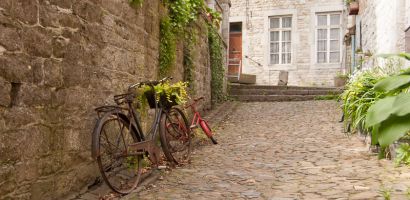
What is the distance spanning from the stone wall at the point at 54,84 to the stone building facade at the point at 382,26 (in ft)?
14.3

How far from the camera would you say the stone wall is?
2682mm

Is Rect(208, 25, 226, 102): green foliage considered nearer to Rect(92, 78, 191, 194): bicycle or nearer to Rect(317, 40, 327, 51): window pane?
Rect(92, 78, 191, 194): bicycle

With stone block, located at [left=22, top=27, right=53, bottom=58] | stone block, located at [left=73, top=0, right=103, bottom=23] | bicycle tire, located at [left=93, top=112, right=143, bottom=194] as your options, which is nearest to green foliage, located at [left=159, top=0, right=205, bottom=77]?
bicycle tire, located at [left=93, top=112, right=143, bottom=194]

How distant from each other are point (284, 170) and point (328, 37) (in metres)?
13.4

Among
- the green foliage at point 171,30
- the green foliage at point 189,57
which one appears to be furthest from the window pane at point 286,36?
the green foliage at point 171,30

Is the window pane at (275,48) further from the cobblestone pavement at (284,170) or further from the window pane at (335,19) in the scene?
the cobblestone pavement at (284,170)

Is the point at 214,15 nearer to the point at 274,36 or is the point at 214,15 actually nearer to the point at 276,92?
the point at 276,92

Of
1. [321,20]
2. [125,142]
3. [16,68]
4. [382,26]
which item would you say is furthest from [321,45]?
[16,68]

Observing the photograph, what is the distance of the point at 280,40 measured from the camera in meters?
17.7

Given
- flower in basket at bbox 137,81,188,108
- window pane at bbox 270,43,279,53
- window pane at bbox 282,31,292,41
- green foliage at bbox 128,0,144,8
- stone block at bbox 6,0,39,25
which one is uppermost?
window pane at bbox 282,31,292,41

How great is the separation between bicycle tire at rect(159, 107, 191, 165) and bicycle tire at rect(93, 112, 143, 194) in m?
0.50

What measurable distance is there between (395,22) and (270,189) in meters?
4.34

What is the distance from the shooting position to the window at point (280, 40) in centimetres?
1761

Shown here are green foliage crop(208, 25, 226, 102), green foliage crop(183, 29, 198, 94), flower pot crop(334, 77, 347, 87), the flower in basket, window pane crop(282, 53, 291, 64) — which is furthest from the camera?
window pane crop(282, 53, 291, 64)
